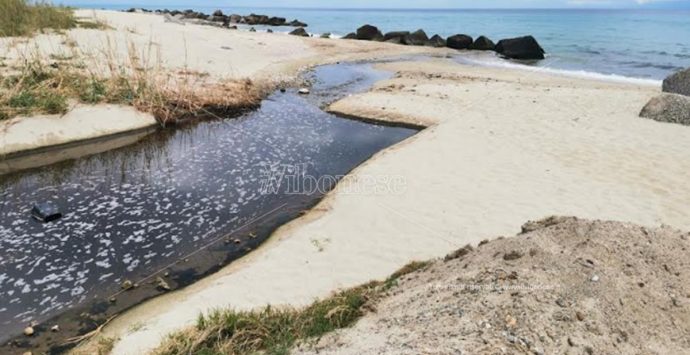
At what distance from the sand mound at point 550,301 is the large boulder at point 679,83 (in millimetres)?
15818

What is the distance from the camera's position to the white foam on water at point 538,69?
2738 centimetres

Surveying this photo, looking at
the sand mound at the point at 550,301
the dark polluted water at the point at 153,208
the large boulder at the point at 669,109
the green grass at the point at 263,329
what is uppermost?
the large boulder at the point at 669,109

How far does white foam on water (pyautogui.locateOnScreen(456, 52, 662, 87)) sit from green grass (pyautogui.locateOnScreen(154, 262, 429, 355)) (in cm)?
2643

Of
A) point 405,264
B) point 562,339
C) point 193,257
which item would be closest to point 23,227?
point 193,257

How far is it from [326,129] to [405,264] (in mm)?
8960

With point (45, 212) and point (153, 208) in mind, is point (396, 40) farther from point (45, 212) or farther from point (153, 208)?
point (45, 212)

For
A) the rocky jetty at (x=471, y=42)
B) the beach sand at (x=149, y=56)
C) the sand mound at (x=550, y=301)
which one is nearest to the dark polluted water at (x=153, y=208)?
the beach sand at (x=149, y=56)

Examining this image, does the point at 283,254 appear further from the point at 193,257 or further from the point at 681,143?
the point at 681,143

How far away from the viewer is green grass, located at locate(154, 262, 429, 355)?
16.1 feet

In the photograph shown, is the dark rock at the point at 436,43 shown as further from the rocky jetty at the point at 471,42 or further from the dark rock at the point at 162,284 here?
the dark rock at the point at 162,284

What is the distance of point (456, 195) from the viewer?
1018cm

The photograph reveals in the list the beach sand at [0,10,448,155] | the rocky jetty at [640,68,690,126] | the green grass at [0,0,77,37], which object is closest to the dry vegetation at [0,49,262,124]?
the beach sand at [0,10,448,155]

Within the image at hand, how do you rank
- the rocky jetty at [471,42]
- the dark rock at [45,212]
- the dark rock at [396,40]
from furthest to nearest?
the dark rock at [396,40], the rocky jetty at [471,42], the dark rock at [45,212]

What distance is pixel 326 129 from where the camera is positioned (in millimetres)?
15930
